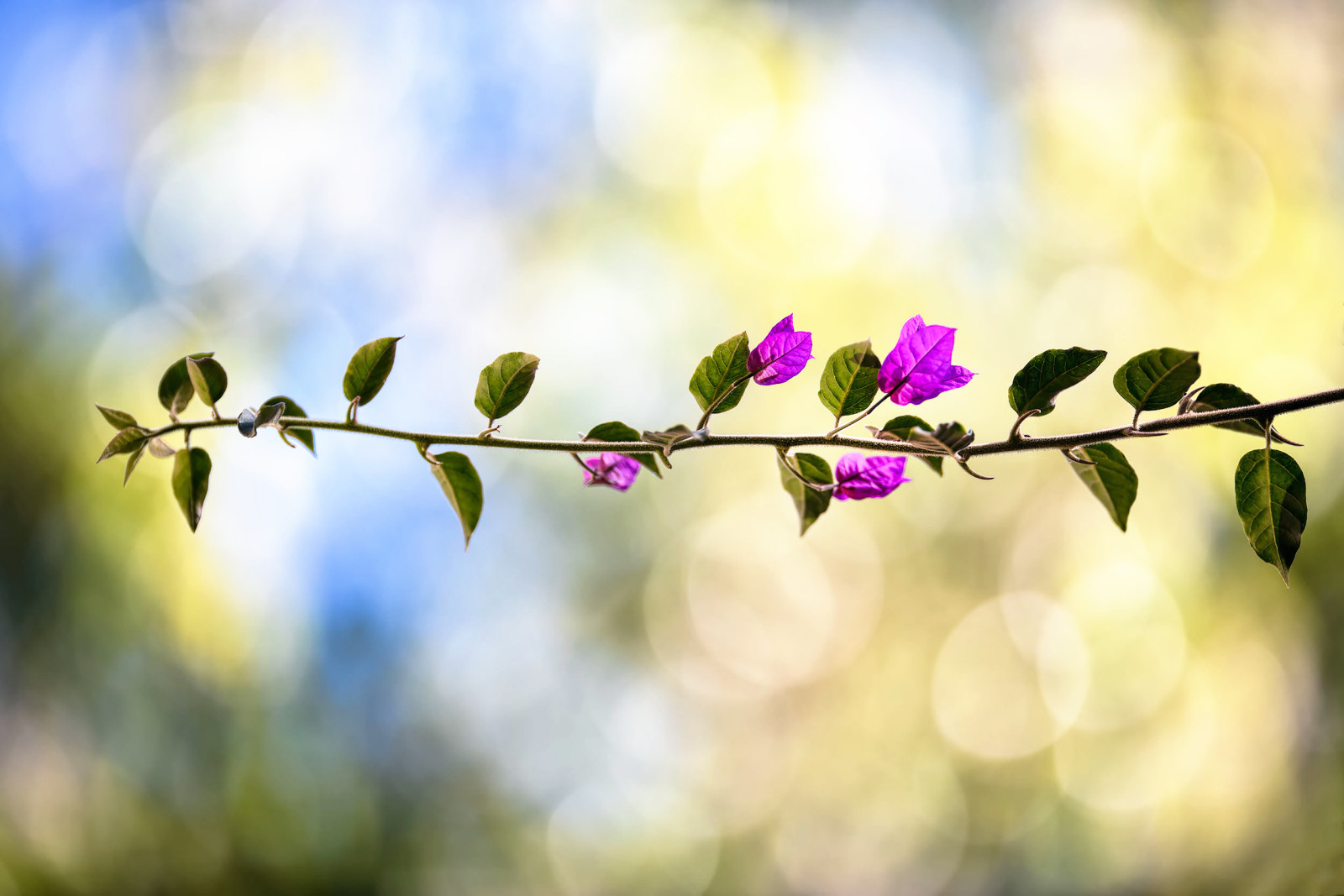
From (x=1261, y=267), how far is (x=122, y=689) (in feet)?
5.68

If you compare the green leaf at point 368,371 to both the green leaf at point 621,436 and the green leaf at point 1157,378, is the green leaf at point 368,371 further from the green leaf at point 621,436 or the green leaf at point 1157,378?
the green leaf at point 1157,378

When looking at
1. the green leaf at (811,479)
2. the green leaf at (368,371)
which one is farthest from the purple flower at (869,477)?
the green leaf at (368,371)

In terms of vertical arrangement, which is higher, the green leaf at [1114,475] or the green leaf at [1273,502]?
the green leaf at [1114,475]

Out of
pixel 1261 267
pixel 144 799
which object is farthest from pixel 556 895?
pixel 1261 267

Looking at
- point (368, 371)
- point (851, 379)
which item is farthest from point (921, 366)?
point (368, 371)

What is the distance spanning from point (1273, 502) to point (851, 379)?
99 mm

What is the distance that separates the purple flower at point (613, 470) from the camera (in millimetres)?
222

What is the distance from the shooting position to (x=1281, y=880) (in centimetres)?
90

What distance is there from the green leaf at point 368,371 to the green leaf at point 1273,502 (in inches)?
8.1

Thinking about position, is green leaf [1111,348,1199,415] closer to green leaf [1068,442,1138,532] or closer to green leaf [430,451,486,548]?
green leaf [1068,442,1138,532]

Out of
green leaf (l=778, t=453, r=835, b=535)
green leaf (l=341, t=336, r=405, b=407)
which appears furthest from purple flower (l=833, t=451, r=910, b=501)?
green leaf (l=341, t=336, r=405, b=407)

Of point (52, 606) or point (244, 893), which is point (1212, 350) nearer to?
point (244, 893)

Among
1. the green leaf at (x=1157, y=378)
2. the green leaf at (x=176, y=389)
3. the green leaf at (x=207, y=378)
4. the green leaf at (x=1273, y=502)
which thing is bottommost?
A: the green leaf at (x=1273, y=502)

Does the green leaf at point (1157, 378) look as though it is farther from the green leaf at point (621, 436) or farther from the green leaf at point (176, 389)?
the green leaf at point (176, 389)
